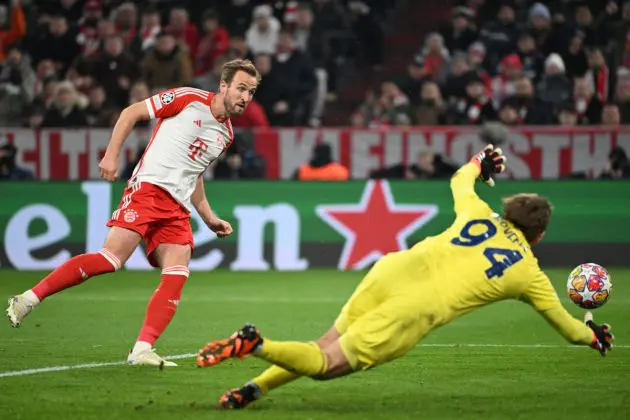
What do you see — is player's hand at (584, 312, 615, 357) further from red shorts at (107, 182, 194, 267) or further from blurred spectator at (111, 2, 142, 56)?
blurred spectator at (111, 2, 142, 56)

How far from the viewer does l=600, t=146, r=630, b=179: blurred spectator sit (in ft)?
57.6

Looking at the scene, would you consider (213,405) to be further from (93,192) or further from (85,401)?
(93,192)

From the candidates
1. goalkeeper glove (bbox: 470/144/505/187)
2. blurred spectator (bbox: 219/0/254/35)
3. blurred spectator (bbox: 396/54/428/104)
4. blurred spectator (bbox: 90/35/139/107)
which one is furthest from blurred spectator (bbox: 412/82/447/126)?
goalkeeper glove (bbox: 470/144/505/187)

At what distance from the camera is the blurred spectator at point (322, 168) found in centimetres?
1764

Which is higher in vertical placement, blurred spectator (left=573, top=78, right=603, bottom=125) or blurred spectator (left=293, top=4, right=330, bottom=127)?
blurred spectator (left=293, top=4, right=330, bottom=127)

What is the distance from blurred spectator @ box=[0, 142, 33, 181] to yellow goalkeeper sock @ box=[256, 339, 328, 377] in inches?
477

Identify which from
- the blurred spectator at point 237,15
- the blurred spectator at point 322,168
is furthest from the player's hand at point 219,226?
the blurred spectator at point 237,15

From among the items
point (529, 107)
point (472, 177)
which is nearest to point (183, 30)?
point (529, 107)

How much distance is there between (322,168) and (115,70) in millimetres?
5031

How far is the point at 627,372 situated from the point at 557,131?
9592mm

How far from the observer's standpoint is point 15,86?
20984mm

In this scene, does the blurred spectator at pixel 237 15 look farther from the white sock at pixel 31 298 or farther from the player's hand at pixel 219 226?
the white sock at pixel 31 298

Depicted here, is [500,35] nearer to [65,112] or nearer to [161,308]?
[65,112]

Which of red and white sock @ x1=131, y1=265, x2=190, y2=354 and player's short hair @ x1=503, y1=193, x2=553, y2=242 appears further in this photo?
red and white sock @ x1=131, y1=265, x2=190, y2=354
